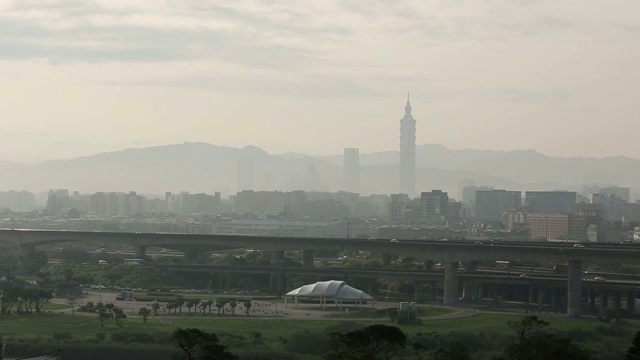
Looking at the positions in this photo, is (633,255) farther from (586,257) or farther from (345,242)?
(345,242)

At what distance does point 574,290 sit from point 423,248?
1287 cm

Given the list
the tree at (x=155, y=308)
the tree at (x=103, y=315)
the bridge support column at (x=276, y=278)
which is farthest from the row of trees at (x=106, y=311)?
the bridge support column at (x=276, y=278)

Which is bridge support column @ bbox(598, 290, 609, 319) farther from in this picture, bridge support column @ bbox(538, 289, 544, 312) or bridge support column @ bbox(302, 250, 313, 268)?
bridge support column @ bbox(302, 250, 313, 268)

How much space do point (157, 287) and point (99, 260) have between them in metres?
17.1

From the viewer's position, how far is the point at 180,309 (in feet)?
199

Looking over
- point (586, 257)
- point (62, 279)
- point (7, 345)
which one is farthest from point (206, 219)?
point (7, 345)

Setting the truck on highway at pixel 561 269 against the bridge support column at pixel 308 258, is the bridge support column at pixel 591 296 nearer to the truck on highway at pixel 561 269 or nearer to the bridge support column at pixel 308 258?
the truck on highway at pixel 561 269

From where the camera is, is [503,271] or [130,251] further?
[130,251]

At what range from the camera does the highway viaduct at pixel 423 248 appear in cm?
6662

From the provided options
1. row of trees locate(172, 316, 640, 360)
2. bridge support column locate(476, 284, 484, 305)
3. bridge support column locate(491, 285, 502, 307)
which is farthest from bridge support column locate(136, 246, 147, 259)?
row of trees locate(172, 316, 640, 360)

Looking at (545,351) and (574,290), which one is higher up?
(574,290)

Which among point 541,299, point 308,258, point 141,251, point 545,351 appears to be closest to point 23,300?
point 541,299

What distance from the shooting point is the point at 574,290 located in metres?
64.6

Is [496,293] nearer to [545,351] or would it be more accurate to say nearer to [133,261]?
[133,261]
